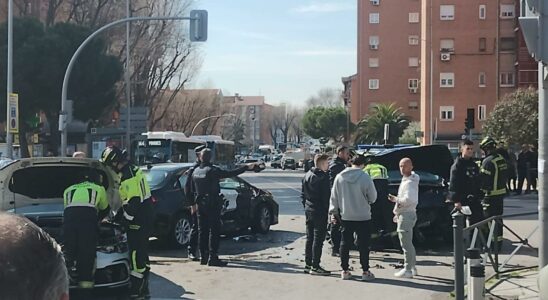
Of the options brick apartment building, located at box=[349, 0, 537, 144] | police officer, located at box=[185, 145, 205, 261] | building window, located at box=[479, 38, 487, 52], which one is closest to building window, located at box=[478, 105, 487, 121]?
brick apartment building, located at box=[349, 0, 537, 144]

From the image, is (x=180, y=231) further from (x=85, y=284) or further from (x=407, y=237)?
(x=85, y=284)

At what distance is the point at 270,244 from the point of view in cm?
1295

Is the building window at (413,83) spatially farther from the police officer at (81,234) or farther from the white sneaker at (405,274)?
the police officer at (81,234)

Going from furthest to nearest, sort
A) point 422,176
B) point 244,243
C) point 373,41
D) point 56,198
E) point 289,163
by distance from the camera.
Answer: point 373,41
point 289,163
point 244,243
point 422,176
point 56,198

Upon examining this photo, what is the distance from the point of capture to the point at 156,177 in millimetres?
12352

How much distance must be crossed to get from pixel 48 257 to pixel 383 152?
34.8 ft

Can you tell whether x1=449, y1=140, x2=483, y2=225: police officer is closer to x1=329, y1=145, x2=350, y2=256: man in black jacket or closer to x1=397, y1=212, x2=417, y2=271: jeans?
x1=397, y1=212, x2=417, y2=271: jeans

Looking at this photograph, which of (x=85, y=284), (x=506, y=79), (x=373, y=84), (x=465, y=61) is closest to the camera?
(x=85, y=284)

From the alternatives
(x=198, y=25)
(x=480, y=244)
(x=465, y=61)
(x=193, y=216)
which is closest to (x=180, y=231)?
(x=193, y=216)

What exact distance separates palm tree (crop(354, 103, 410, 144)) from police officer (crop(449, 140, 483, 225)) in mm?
53897

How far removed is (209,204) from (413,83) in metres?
65.4

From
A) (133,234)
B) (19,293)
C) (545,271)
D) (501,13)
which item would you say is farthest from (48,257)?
(501,13)

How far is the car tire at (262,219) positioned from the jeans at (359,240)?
4811 mm

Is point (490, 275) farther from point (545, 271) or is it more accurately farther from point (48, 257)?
point (48, 257)
